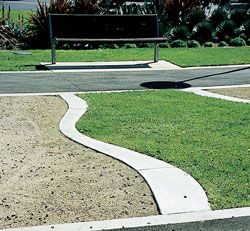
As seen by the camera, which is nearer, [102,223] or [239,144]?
[102,223]

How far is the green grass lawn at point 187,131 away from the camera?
5886 mm

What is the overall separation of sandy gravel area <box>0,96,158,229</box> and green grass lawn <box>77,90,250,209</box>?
0.64 m

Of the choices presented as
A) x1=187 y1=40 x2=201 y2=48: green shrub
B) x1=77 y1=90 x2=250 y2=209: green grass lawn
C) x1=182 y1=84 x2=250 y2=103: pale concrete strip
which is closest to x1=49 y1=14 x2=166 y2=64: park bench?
x1=187 y1=40 x2=201 y2=48: green shrub

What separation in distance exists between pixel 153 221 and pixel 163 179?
1013 mm

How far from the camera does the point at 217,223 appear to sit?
16.0 feet

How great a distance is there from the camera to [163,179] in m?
5.84

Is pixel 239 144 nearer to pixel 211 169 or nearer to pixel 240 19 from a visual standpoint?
pixel 211 169

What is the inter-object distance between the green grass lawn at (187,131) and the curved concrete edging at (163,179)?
121mm

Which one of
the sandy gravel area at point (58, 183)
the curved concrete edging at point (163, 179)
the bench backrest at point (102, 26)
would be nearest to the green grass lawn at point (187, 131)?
the curved concrete edging at point (163, 179)

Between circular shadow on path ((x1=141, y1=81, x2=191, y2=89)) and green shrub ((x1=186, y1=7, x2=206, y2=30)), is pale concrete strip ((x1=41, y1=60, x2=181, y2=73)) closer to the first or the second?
circular shadow on path ((x1=141, y1=81, x2=191, y2=89))

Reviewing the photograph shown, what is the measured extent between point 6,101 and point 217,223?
5438 mm

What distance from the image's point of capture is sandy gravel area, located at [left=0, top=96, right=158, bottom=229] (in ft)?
16.4

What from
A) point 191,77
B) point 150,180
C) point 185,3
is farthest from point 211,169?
point 185,3

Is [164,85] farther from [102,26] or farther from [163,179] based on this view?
[163,179]
